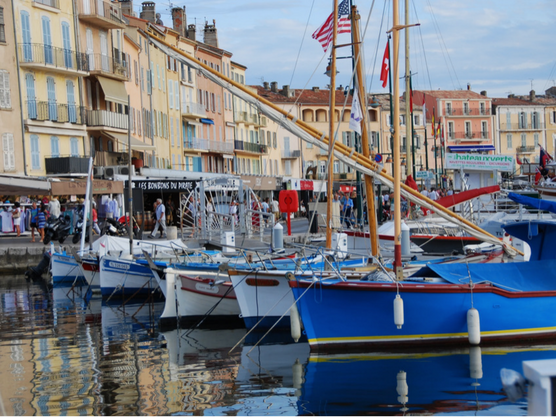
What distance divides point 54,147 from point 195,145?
79.4ft

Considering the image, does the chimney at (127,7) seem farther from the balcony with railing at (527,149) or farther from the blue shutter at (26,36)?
the balcony with railing at (527,149)

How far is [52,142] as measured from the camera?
42594 mm

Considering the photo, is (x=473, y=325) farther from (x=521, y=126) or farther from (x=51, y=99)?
(x=521, y=126)

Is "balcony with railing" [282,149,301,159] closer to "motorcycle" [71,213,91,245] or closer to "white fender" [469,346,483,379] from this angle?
"motorcycle" [71,213,91,245]

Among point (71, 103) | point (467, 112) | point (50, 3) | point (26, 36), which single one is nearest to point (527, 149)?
point (467, 112)

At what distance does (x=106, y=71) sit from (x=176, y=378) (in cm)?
3610

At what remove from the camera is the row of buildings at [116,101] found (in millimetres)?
40656

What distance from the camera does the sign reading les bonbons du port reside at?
25.5m

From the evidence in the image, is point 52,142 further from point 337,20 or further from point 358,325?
point 358,325

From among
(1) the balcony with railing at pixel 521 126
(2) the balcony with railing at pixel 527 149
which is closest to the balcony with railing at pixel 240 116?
(1) the balcony with railing at pixel 521 126

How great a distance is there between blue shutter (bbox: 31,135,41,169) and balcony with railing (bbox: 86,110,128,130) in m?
4.17

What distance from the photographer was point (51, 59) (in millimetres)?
42500

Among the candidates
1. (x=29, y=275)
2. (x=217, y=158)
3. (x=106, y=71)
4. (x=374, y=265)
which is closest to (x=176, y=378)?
(x=374, y=265)

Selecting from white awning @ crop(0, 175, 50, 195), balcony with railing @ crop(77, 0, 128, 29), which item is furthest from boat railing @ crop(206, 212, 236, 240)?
balcony with railing @ crop(77, 0, 128, 29)
